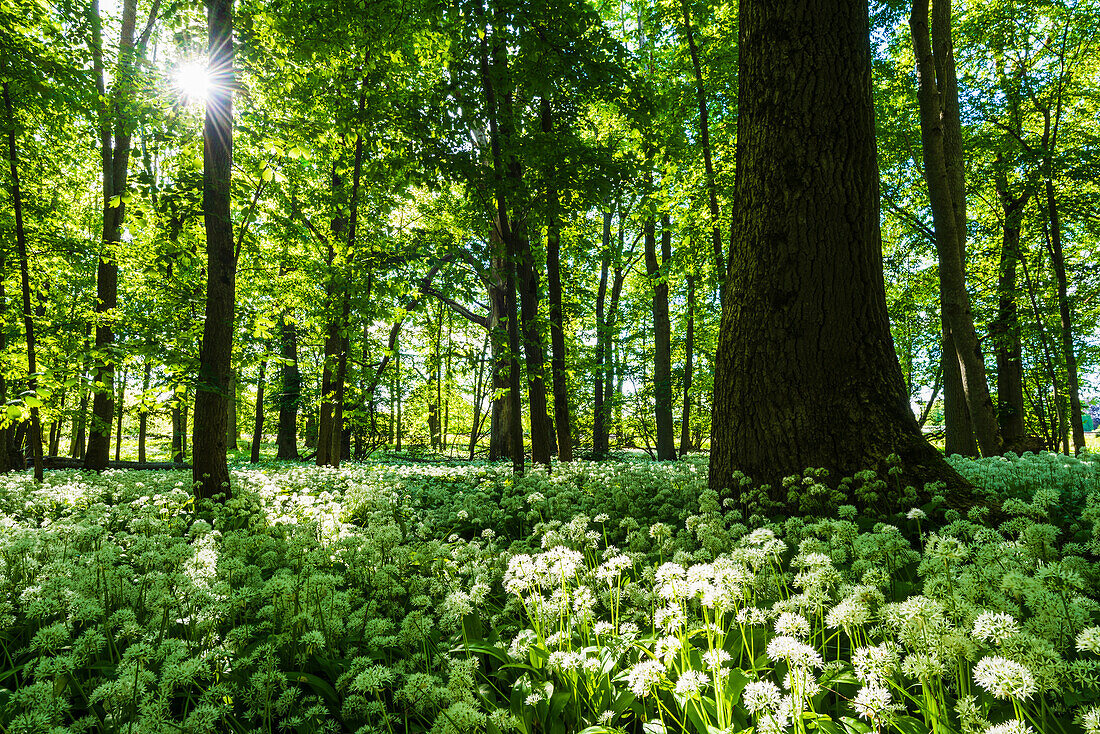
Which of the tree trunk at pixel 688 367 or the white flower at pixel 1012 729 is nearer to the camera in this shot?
the white flower at pixel 1012 729

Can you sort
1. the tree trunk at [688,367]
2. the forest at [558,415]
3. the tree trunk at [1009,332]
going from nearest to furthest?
the forest at [558,415]
the tree trunk at [1009,332]
the tree trunk at [688,367]

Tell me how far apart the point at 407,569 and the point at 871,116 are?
204 inches

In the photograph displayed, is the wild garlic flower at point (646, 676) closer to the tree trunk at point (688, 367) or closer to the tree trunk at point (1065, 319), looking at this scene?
the tree trunk at point (688, 367)

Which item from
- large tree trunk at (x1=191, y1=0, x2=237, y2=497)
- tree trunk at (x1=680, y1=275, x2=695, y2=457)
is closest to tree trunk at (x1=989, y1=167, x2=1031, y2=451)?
tree trunk at (x1=680, y1=275, x2=695, y2=457)

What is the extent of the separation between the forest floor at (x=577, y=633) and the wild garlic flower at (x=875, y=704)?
1 cm

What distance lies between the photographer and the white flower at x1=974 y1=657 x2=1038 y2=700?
1367mm

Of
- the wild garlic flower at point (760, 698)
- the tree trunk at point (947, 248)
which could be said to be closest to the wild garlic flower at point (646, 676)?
the wild garlic flower at point (760, 698)

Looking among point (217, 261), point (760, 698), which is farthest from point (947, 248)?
point (217, 261)

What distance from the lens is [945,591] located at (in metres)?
1.92

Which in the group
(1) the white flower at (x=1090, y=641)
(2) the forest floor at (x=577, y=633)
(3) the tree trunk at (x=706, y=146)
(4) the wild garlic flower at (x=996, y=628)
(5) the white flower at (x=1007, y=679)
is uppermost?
(3) the tree trunk at (x=706, y=146)

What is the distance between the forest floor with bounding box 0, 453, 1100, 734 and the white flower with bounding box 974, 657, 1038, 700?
0.03 feet

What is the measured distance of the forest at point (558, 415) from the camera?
6.63ft

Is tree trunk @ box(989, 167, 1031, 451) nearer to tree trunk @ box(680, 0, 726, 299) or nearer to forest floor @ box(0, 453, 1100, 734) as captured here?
tree trunk @ box(680, 0, 726, 299)

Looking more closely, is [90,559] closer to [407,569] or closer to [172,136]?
[407,569]
